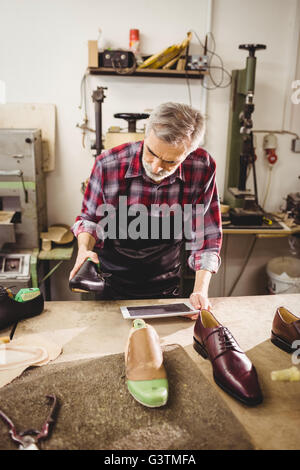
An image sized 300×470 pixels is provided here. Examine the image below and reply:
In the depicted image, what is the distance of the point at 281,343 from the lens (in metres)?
1.41

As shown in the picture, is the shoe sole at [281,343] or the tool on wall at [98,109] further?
the tool on wall at [98,109]

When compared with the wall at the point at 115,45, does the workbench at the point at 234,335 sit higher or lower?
lower

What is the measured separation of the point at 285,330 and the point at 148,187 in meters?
0.90

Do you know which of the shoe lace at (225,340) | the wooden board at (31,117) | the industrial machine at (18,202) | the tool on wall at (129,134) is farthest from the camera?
the wooden board at (31,117)

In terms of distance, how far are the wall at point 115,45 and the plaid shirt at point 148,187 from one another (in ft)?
5.35

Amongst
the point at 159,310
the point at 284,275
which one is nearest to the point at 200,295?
the point at 159,310

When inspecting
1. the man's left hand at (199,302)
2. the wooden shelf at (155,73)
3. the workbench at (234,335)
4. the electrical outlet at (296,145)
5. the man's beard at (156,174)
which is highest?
the wooden shelf at (155,73)

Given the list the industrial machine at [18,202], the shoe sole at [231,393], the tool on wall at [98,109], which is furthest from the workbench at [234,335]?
the tool on wall at [98,109]

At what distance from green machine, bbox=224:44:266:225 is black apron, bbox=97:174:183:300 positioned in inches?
51.6

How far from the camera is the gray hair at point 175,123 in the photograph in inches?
60.4

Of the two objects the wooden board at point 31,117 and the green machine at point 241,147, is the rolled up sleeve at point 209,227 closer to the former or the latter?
the green machine at point 241,147

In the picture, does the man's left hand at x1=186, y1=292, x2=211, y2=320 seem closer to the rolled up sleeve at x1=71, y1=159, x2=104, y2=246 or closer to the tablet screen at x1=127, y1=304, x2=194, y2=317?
the tablet screen at x1=127, y1=304, x2=194, y2=317

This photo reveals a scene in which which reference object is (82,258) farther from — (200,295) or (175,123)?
(175,123)
